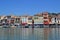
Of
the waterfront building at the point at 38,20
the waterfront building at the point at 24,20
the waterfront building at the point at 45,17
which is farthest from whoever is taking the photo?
the waterfront building at the point at 24,20

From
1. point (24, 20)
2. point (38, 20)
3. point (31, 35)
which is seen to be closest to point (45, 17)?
point (38, 20)

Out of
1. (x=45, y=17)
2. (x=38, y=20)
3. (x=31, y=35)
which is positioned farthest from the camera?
(x=45, y=17)

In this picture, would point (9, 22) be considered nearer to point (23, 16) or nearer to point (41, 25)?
point (23, 16)

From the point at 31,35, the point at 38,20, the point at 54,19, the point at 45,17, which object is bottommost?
the point at 31,35

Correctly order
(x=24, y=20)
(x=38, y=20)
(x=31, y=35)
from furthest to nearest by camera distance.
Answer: (x=24, y=20) < (x=38, y=20) < (x=31, y=35)

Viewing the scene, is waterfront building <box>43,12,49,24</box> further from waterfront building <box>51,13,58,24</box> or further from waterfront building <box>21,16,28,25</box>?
waterfront building <box>21,16,28,25</box>

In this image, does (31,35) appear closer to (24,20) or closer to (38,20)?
(38,20)

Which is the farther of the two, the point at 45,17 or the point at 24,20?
the point at 24,20

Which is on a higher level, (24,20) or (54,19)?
(54,19)

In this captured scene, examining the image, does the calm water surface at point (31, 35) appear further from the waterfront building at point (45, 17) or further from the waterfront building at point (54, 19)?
the waterfront building at point (45, 17)

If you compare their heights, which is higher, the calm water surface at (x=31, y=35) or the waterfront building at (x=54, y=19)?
the waterfront building at (x=54, y=19)

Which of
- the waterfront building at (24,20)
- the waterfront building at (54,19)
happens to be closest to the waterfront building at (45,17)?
the waterfront building at (54,19)

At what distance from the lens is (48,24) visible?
172 ft

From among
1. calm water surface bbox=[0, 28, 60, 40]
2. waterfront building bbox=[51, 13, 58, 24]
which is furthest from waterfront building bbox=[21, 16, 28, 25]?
calm water surface bbox=[0, 28, 60, 40]
